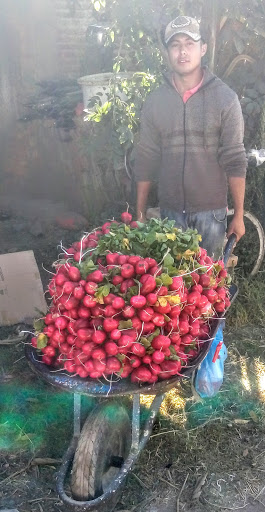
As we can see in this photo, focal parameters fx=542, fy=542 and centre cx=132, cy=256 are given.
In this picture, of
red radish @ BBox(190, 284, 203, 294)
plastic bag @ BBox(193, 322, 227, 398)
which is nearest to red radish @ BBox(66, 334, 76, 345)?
red radish @ BBox(190, 284, 203, 294)

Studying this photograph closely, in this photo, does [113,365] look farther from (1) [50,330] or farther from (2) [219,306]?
(2) [219,306]

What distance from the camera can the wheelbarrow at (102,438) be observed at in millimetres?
2268

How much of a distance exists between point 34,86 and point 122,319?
18.3 feet

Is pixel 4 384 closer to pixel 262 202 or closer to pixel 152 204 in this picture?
pixel 152 204

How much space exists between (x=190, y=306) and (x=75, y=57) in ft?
17.8

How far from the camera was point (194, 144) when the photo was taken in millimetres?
3521

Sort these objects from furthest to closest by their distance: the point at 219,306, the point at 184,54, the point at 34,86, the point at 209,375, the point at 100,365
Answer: the point at 34,86 < the point at 184,54 < the point at 209,375 < the point at 219,306 < the point at 100,365

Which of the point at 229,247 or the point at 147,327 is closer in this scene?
the point at 147,327

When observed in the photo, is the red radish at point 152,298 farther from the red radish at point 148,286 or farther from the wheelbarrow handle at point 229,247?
the wheelbarrow handle at point 229,247

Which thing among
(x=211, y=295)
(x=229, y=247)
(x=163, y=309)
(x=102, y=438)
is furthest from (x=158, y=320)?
(x=229, y=247)

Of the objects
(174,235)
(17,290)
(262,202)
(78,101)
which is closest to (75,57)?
(78,101)

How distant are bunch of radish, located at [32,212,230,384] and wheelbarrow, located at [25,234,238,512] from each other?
46mm

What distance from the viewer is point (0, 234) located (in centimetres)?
627

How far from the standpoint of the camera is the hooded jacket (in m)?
3.41
